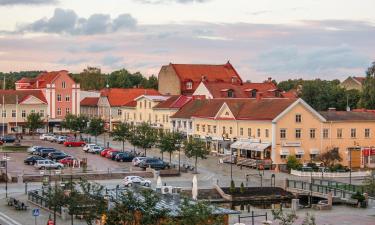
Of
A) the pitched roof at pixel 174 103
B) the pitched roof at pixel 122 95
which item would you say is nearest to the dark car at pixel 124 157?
the pitched roof at pixel 174 103

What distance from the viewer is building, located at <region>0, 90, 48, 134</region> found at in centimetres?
9681

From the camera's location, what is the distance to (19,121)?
97625 millimetres

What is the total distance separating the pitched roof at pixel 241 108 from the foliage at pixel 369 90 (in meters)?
18.6

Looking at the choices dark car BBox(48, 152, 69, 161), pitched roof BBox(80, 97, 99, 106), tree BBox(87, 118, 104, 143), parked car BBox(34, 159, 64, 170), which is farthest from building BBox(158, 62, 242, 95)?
parked car BBox(34, 159, 64, 170)

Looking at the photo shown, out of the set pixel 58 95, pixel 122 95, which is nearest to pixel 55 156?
pixel 58 95

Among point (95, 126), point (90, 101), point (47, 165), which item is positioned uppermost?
point (90, 101)

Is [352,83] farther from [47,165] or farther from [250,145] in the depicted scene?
[47,165]

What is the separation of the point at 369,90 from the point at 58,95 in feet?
137

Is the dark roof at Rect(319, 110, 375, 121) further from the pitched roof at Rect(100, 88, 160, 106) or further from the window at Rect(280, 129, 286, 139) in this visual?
the pitched roof at Rect(100, 88, 160, 106)

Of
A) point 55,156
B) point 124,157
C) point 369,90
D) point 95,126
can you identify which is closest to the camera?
point 55,156

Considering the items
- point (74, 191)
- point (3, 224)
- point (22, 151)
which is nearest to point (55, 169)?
point (22, 151)

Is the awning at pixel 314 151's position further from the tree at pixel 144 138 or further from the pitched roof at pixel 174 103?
the pitched roof at pixel 174 103

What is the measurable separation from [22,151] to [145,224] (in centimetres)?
5227

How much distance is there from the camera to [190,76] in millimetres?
103250
